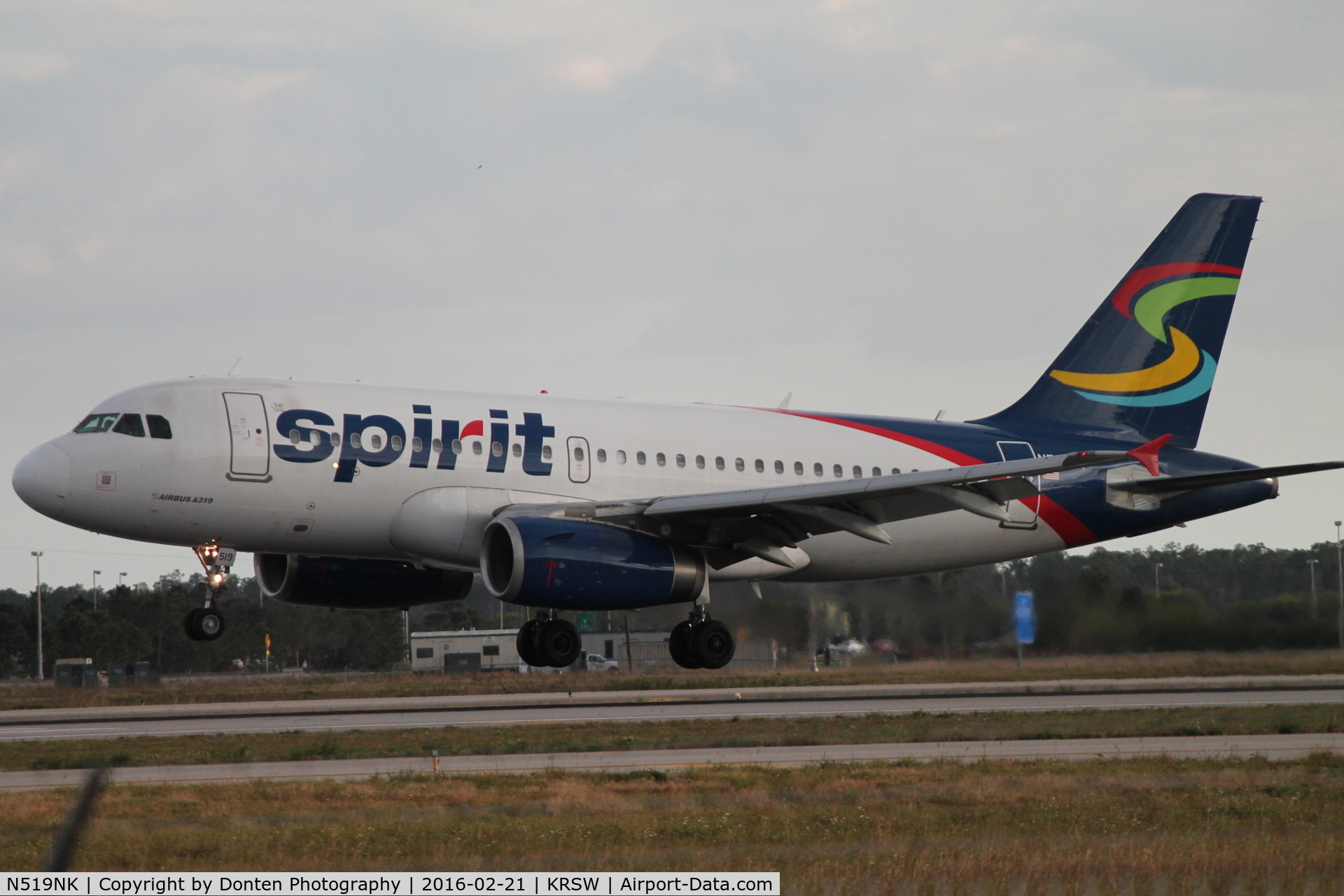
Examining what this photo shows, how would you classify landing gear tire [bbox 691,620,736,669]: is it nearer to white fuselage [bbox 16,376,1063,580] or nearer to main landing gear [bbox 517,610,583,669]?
white fuselage [bbox 16,376,1063,580]

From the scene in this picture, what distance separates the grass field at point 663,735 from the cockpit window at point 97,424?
5.05 metres

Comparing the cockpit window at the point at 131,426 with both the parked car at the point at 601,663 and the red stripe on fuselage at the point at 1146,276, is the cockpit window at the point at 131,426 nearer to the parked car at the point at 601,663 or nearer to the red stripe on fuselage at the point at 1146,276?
the red stripe on fuselage at the point at 1146,276

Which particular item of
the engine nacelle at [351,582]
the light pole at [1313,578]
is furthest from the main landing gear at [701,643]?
the light pole at [1313,578]

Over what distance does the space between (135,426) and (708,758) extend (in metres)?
10.0

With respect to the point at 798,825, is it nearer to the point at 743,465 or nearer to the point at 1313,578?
the point at 743,465

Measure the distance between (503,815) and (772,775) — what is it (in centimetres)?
493

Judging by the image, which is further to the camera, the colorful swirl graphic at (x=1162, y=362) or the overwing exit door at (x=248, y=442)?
the colorful swirl graphic at (x=1162, y=362)

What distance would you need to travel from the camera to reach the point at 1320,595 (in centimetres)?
3831

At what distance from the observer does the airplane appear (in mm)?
22531

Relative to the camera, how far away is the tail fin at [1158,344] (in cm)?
3030

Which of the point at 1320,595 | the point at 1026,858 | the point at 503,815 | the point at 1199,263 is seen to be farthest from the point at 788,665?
the point at 1026,858

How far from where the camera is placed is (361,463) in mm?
23188

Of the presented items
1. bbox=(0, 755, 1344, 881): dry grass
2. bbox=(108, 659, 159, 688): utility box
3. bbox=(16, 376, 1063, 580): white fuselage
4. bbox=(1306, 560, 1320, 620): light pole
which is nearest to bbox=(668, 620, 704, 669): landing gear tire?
bbox=(16, 376, 1063, 580): white fuselage
